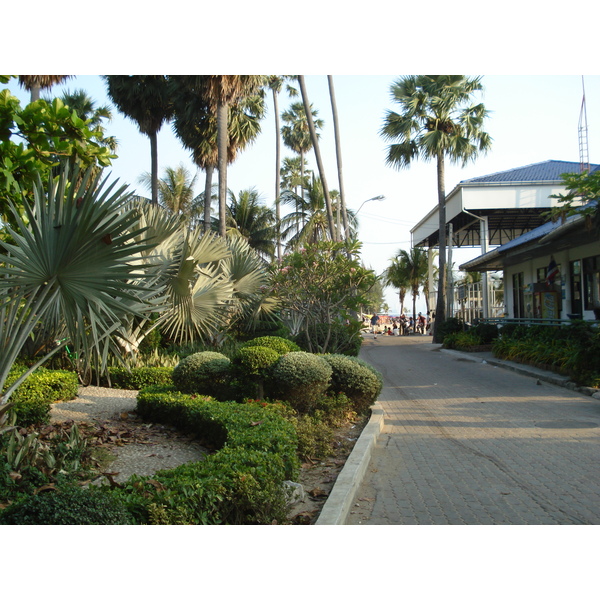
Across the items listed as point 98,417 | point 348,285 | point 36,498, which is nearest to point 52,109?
point 36,498

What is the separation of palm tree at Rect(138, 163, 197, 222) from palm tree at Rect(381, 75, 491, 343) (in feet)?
64.4

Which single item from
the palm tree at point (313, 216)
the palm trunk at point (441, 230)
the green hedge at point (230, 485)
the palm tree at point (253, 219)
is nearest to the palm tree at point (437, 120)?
the palm trunk at point (441, 230)

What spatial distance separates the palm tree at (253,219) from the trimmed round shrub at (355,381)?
105 feet

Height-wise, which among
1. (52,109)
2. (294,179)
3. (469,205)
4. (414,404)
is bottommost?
(414,404)

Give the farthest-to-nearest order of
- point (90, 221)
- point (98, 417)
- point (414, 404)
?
point (414, 404)
point (98, 417)
point (90, 221)

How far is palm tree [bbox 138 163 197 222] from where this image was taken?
1652 inches

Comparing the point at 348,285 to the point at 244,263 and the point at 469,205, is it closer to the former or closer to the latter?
the point at 244,263

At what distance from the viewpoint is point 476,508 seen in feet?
16.1

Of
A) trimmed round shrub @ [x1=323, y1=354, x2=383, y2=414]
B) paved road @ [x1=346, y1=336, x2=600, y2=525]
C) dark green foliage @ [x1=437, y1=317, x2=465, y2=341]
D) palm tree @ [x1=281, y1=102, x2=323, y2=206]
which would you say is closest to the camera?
paved road @ [x1=346, y1=336, x2=600, y2=525]

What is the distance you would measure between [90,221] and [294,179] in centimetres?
4739

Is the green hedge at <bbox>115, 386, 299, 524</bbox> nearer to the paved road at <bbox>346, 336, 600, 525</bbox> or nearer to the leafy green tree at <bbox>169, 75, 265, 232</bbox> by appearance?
the paved road at <bbox>346, 336, 600, 525</bbox>

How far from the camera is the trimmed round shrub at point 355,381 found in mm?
9141

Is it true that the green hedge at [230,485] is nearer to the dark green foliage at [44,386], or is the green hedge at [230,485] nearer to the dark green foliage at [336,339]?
the dark green foliage at [44,386]

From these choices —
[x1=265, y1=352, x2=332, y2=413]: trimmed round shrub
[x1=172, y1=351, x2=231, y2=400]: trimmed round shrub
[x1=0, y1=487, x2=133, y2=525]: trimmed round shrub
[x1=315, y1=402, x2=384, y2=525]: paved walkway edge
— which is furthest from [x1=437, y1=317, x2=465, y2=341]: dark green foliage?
[x1=0, y1=487, x2=133, y2=525]: trimmed round shrub
